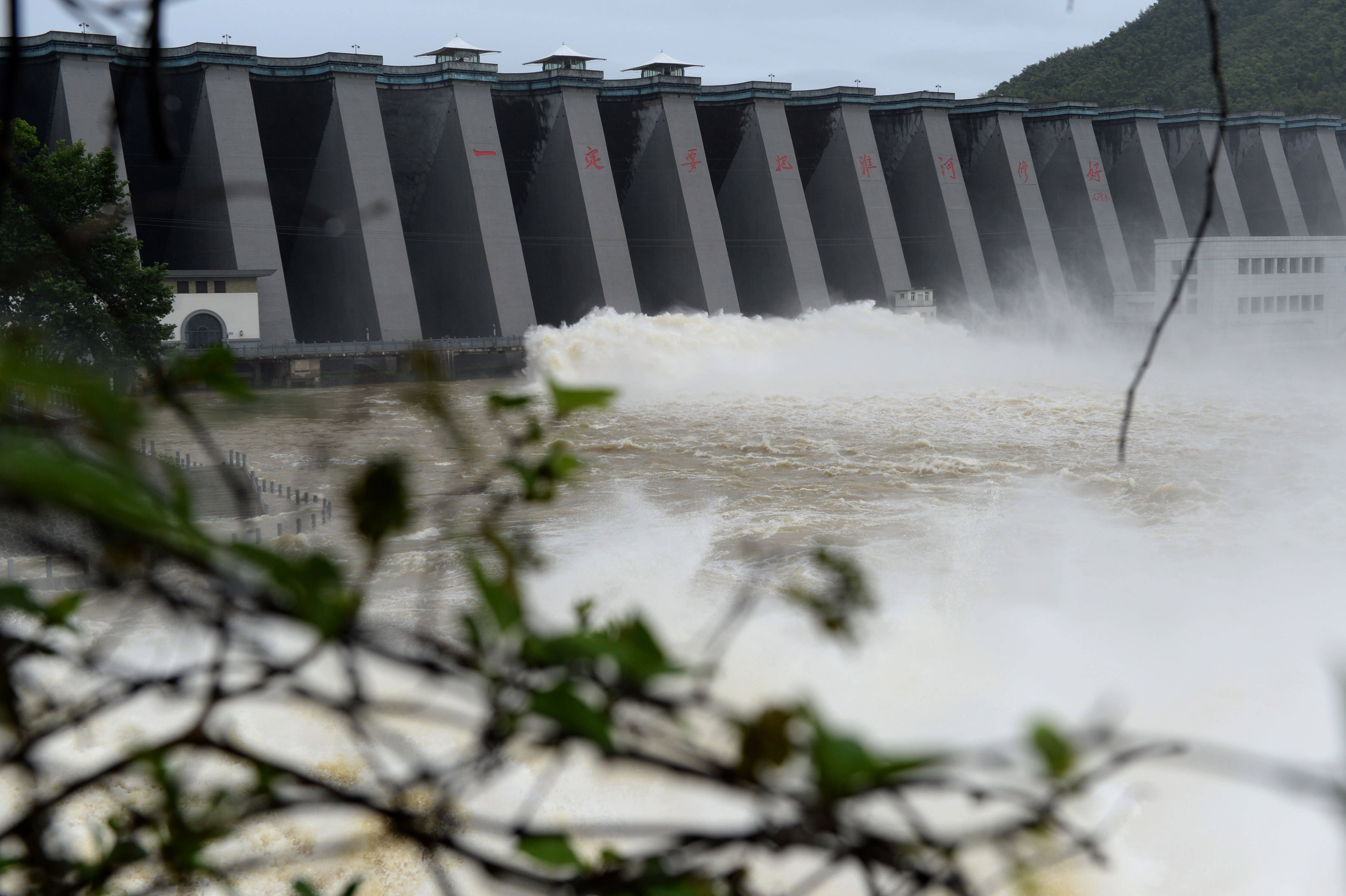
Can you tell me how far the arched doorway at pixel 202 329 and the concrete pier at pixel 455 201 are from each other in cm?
485

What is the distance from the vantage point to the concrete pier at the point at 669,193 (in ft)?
87.0

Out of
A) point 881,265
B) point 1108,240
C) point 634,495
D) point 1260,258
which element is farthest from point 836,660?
point 1108,240

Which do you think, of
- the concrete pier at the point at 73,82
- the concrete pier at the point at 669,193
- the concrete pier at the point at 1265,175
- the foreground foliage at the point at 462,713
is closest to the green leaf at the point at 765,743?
the foreground foliage at the point at 462,713

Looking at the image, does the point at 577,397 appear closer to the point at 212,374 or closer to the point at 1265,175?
the point at 212,374

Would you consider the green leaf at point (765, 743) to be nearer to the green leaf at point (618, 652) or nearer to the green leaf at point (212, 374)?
the green leaf at point (618, 652)

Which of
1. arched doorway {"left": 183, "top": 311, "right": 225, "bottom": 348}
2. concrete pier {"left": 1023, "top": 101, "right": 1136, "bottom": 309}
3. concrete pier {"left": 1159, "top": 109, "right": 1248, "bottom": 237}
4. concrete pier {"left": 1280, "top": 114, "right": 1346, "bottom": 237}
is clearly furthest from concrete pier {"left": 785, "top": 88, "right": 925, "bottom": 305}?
concrete pier {"left": 1280, "top": 114, "right": 1346, "bottom": 237}

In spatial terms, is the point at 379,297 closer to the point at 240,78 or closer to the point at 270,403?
the point at 240,78

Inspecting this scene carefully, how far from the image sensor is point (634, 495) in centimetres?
1188

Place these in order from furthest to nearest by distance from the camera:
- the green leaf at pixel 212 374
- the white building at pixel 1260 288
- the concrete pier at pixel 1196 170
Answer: the concrete pier at pixel 1196 170 < the white building at pixel 1260 288 < the green leaf at pixel 212 374

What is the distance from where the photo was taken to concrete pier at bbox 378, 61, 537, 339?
964 inches

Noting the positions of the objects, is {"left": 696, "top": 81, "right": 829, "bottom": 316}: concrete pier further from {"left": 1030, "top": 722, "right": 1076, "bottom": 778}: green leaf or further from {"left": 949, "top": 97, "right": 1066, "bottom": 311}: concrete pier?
Result: {"left": 1030, "top": 722, "right": 1076, "bottom": 778}: green leaf

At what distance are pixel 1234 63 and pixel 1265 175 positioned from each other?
6590mm

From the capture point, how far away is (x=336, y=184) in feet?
77.8

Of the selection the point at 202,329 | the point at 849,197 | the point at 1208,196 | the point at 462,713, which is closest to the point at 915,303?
the point at 849,197
